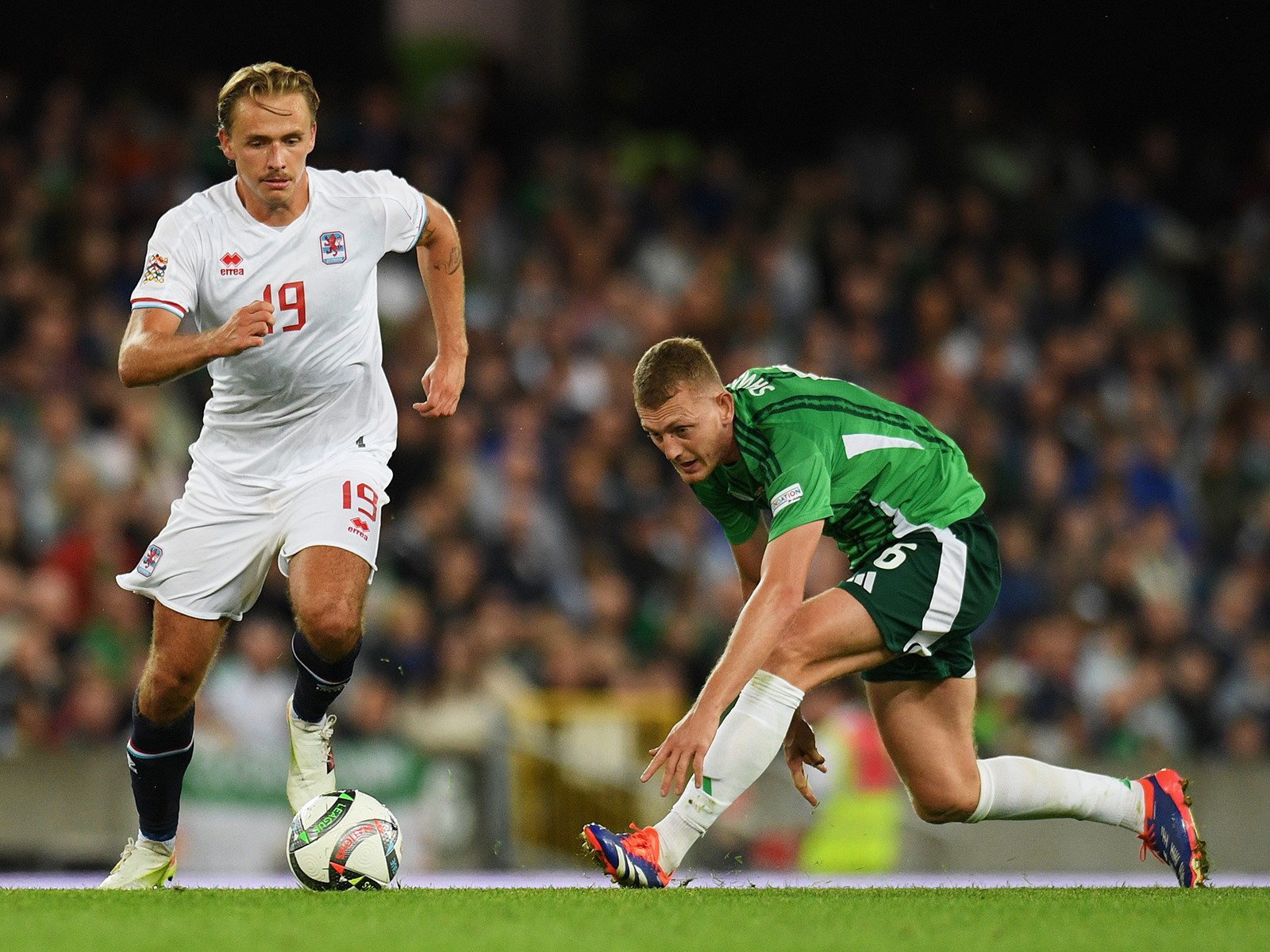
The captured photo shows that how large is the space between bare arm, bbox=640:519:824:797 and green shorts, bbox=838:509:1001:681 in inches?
13.8

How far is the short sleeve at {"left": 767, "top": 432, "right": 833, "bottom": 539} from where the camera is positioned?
514 centimetres

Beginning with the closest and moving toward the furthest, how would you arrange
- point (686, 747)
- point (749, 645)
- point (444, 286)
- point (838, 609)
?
point (686, 747), point (749, 645), point (838, 609), point (444, 286)

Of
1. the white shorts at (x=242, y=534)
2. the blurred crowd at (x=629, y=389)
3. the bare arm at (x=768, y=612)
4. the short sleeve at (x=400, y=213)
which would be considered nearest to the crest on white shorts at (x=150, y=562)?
the white shorts at (x=242, y=534)

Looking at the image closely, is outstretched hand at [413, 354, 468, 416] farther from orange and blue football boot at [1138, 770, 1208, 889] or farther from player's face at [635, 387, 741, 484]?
orange and blue football boot at [1138, 770, 1208, 889]

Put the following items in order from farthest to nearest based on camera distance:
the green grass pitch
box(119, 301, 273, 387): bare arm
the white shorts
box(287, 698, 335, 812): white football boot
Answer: box(287, 698, 335, 812): white football boot
the white shorts
box(119, 301, 273, 387): bare arm
the green grass pitch

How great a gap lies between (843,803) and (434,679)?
94.6 inches

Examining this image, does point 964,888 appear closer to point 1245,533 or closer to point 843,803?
point 843,803

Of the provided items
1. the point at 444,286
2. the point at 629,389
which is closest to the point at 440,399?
the point at 444,286

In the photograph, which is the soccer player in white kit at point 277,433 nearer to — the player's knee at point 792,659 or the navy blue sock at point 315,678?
the navy blue sock at point 315,678

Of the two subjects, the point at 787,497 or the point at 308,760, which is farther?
the point at 308,760

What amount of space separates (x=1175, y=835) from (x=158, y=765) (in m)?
3.40

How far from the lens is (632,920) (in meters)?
4.52

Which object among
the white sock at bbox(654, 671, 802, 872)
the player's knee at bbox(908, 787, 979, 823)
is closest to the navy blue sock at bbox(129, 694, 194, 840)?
the white sock at bbox(654, 671, 802, 872)

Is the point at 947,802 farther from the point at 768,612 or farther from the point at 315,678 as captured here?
the point at 315,678
